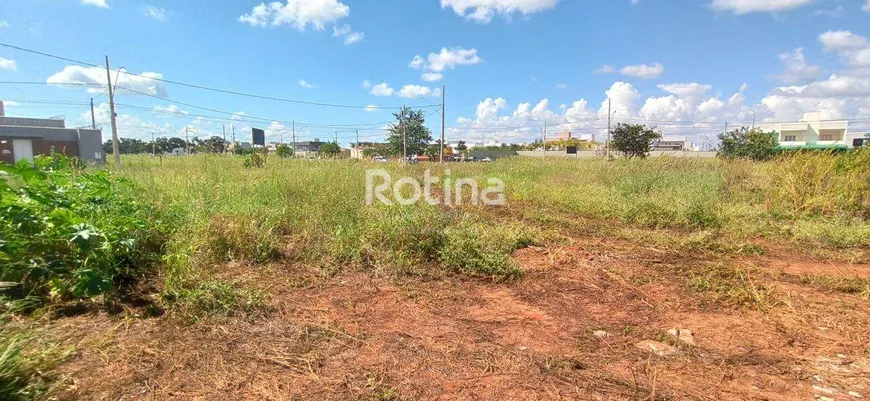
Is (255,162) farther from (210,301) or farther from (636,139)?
(636,139)

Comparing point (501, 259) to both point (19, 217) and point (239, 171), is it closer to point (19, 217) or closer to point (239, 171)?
point (19, 217)

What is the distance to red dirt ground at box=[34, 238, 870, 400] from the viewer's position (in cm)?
210

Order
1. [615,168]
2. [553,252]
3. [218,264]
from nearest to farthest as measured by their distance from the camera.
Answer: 1. [218,264]
2. [553,252]
3. [615,168]

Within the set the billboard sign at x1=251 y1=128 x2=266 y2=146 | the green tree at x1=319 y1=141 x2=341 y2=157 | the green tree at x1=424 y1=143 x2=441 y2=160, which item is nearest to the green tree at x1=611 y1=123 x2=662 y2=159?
the green tree at x1=424 y1=143 x2=441 y2=160

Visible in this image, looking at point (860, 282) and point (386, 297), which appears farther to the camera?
point (860, 282)

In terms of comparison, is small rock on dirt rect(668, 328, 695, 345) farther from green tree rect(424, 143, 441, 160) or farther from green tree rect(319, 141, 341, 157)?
green tree rect(424, 143, 441, 160)

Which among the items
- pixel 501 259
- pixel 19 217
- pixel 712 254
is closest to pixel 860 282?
pixel 712 254

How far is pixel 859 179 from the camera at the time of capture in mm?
7242

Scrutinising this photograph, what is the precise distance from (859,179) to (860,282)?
526 centimetres

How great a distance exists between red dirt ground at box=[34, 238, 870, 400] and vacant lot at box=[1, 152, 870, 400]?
0.01 meters

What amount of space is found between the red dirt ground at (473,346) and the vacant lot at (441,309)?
13mm

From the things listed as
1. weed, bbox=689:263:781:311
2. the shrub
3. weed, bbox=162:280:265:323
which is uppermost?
the shrub

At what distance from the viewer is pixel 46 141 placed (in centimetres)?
2616

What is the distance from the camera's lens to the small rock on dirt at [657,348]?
2.56 metres
